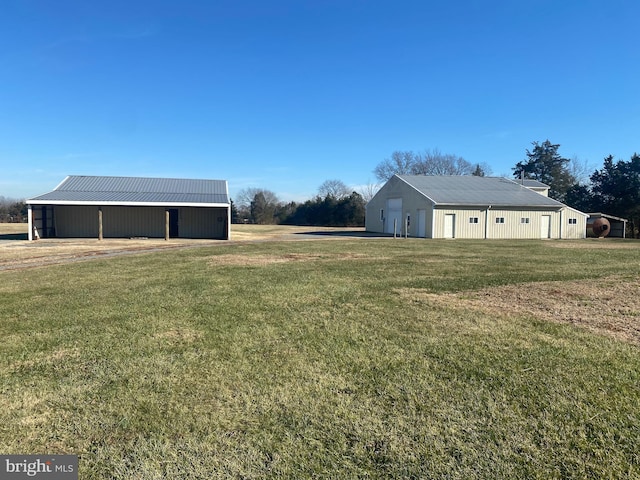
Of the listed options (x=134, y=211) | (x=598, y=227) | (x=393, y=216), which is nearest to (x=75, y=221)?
(x=134, y=211)

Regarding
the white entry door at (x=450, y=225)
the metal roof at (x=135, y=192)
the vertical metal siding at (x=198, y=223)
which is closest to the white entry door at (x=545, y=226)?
the white entry door at (x=450, y=225)

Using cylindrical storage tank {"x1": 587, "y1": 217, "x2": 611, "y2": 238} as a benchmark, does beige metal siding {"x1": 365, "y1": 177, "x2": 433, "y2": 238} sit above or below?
above

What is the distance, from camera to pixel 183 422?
284 centimetres

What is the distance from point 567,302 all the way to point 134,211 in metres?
27.5

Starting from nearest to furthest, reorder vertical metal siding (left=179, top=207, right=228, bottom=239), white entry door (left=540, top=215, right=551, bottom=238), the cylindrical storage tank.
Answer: vertical metal siding (left=179, top=207, right=228, bottom=239), white entry door (left=540, top=215, right=551, bottom=238), the cylindrical storage tank

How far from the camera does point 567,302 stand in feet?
20.9

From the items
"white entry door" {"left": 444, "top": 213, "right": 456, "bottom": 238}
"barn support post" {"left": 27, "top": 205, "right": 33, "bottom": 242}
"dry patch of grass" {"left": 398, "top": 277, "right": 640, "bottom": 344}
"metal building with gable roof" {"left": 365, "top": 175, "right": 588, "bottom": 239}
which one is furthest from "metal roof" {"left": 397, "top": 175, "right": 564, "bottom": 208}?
"barn support post" {"left": 27, "top": 205, "right": 33, "bottom": 242}

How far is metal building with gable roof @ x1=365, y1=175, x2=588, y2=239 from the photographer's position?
2888 cm

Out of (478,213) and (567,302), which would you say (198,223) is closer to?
(478,213)

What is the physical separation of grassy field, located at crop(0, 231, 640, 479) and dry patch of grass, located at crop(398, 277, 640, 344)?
0.18ft

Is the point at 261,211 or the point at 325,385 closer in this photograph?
the point at 325,385

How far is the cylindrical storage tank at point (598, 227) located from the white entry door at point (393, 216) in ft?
49.0

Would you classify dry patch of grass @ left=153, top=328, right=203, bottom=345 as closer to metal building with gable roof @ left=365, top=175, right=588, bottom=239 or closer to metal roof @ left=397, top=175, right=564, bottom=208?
metal building with gable roof @ left=365, top=175, right=588, bottom=239

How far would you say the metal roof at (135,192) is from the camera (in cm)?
2488
